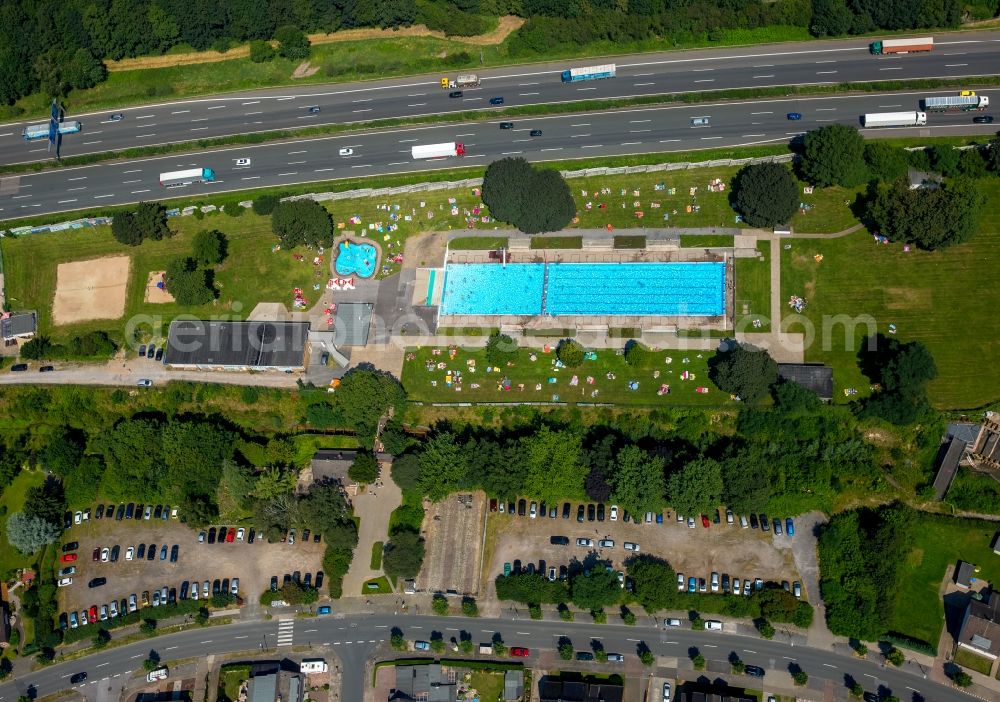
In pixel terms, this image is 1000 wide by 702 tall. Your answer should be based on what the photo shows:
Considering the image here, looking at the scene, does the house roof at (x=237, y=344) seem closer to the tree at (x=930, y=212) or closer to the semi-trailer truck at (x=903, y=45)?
the tree at (x=930, y=212)

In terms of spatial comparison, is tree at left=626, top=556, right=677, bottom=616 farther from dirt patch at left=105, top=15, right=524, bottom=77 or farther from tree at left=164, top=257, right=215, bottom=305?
dirt patch at left=105, top=15, right=524, bottom=77

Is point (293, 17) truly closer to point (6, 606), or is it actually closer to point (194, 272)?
point (194, 272)

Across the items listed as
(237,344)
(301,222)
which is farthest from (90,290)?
(301,222)

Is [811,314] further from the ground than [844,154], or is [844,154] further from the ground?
[844,154]

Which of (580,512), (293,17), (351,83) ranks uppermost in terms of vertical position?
(293,17)

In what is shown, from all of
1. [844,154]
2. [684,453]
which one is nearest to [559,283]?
[684,453]

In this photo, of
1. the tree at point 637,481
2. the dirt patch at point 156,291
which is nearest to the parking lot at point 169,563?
the dirt patch at point 156,291

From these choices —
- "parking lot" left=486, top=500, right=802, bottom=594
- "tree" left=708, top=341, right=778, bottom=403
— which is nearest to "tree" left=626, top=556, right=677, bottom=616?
"parking lot" left=486, top=500, right=802, bottom=594

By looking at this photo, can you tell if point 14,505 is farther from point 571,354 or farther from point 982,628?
point 982,628
